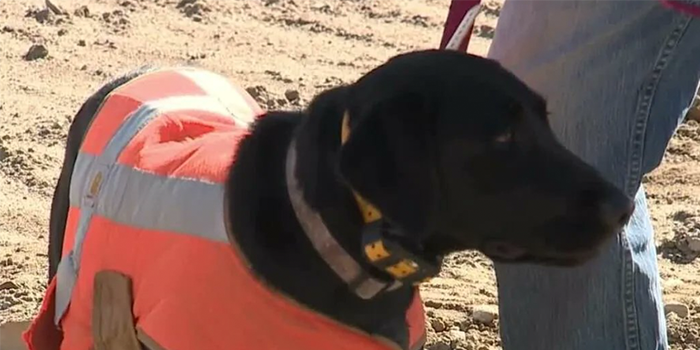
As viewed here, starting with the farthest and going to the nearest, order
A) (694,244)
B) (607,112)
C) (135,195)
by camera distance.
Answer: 1. (694,244)
2. (607,112)
3. (135,195)

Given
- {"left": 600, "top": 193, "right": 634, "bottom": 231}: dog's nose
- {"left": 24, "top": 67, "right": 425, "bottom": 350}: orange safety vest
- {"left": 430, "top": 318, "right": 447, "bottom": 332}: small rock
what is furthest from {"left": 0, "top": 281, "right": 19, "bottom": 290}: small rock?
{"left": 600, "top": 193, "right": 634, "bottom": 231}: dog's nose

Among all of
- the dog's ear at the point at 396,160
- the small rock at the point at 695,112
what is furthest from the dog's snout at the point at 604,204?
the small rock at the point at 695,112

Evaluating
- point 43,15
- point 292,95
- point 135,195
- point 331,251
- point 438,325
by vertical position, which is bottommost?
point 43,15

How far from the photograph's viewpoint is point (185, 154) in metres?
2.62

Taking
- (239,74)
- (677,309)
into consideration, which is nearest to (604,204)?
(677,309)

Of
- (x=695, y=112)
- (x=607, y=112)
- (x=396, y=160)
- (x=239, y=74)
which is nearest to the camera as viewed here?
(x=396, y=160)

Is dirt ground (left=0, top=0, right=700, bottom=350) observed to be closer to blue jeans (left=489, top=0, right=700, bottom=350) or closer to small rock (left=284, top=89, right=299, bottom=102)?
small rock (left=284, top=89, right=299, bottom=102)

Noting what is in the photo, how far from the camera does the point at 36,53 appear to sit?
18.7 ft

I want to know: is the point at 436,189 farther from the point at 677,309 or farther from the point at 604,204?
the point at 677,309

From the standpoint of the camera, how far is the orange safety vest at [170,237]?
238cm

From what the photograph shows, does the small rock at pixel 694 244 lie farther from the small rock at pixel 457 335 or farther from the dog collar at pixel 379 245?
the dog collar at pixel 379 245

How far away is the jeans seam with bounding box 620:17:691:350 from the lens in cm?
268

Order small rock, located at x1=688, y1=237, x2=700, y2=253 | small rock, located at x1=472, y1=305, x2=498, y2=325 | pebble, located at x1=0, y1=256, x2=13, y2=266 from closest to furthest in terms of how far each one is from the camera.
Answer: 1. small rock, located at x1=472, y1=305, x2=498, y2=325
2. pebble, located at x1=0, y1=256, x2=13, y2=266
3. small rock, located at x1=688, y1=237, x2=700, y2=253

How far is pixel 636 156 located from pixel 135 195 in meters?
1.01
